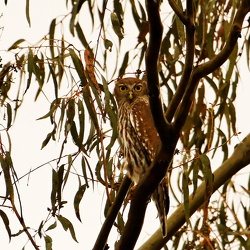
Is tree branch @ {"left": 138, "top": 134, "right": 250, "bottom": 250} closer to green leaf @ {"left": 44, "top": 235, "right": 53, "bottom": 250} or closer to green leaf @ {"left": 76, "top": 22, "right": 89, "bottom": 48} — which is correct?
green leaf @ {"left": 44, "top": 235, "right": 53, "bottom": 250}

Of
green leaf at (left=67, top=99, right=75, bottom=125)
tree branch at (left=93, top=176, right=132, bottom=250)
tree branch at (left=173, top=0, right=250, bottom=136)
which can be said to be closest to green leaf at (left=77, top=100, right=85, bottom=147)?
green leaf at (left=67, top=99, right=75, bottom=125)

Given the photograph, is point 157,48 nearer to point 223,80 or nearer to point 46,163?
point 46,163

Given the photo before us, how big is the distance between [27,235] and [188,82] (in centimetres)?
92

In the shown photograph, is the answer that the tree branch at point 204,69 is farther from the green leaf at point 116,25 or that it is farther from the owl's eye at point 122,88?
the owl's eye at point 122,88

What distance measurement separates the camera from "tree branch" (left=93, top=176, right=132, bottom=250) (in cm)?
315

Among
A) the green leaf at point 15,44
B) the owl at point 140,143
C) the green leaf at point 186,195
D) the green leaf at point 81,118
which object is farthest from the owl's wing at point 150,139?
the green leaf at point 15,44

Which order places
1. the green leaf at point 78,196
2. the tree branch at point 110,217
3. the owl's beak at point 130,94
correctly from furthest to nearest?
the owl's beak at point 130,94 → the green leaf at point 78,196 → the tree branch at point 110,217

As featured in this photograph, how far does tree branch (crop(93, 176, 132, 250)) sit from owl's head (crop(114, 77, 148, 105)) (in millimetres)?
1557

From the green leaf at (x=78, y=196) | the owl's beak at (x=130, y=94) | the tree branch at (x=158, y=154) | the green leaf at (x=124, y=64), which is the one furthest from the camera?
the owl's beak at (x=130, y=94)

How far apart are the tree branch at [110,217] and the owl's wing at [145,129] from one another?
92 centimetres

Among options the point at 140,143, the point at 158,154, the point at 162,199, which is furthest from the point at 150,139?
the point at 158,154

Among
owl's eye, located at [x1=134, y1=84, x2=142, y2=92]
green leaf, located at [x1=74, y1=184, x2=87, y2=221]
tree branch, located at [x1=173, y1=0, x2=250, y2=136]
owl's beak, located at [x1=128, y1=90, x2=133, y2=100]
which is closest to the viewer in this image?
tree branch, located at [x1=173, y1=0, x2=250, y2=136]

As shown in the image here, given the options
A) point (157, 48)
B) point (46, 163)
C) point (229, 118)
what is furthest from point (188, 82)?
point (229, 118)

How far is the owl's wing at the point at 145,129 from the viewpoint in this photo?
13.6 ft
